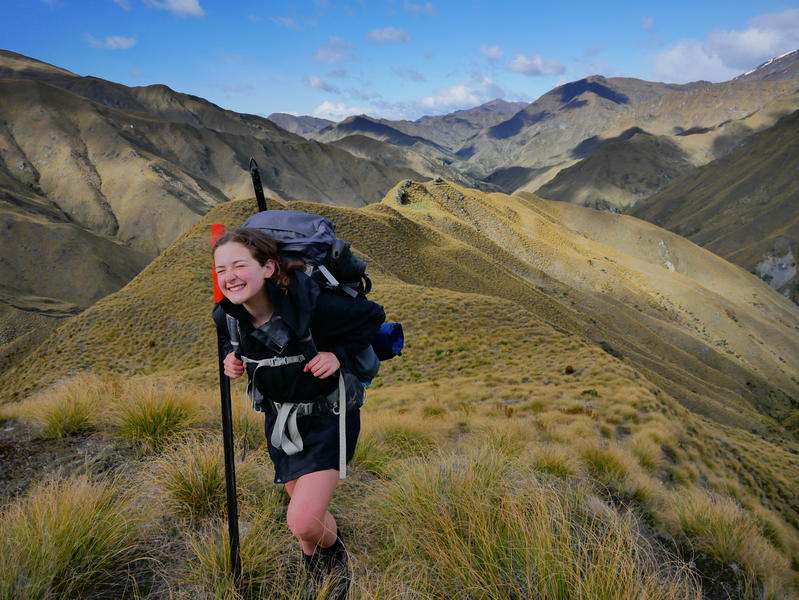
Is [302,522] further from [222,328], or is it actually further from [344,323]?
[222,328]

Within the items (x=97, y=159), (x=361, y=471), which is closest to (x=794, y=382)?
(x=361, y=471)

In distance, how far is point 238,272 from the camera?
2451mm

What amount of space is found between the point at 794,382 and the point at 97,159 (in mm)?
193348

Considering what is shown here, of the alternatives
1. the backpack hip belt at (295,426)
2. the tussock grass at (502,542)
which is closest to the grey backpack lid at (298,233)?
the backpack hip belt at (295,426)

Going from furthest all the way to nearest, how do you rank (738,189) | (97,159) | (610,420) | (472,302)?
(738,189), (97,159), (472,302), (610,420)

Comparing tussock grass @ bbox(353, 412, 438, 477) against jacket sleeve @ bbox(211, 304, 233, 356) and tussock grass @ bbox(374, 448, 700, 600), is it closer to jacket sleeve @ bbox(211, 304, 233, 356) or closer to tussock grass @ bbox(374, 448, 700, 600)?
tussock grass @ bbox(374, 448, 700, 600)

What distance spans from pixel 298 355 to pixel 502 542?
171cm

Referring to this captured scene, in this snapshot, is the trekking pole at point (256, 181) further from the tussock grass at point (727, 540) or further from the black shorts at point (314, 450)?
the tussock grass at point (727, 540)

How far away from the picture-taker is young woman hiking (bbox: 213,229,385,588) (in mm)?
2498

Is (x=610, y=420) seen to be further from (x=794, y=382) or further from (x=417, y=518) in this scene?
(x=794, y=382)

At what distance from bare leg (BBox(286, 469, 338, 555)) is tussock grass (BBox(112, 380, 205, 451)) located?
2880 mm

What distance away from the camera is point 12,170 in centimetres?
14125

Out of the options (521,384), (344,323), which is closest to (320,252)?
(344,323)

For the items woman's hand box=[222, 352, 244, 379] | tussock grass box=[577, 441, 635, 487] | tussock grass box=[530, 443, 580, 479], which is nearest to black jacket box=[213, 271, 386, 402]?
woman's hand box=[222, 352, 244, 379]
